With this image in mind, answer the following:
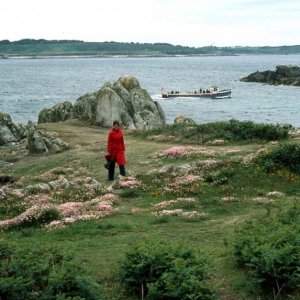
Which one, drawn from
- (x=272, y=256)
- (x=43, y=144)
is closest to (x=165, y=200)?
(x=272, y=256)

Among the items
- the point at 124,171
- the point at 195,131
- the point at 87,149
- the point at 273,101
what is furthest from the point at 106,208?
the point at 273,101

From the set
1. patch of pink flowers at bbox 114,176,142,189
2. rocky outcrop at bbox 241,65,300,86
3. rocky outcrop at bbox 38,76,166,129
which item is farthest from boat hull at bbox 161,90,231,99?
patch of pink flowers at bbox 114,176,142,189

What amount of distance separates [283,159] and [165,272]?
1693cm

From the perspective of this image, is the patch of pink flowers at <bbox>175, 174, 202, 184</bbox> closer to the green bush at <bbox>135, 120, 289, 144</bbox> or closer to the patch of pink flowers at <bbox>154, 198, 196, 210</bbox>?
the patch of pink flowers at <bbox>154, 198, 196, 210</bbox>

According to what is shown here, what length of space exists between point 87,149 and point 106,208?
16332mm

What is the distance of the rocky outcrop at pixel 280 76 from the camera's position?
162 meters

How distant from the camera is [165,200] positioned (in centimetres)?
2372

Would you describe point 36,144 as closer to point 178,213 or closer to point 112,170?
point 112,170

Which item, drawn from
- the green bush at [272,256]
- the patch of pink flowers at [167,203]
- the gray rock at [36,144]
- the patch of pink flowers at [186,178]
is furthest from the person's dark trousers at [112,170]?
the green bush at [272,256]

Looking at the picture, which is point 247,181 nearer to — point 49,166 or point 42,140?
point 49,166

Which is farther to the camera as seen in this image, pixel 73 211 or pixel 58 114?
pixel 58 114

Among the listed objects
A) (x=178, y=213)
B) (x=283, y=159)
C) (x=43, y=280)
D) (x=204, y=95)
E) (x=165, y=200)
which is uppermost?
(x=43, y=280)

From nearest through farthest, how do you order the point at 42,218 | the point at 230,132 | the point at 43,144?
the point at 42,218 → the point at 230,132 → the point at 43,144

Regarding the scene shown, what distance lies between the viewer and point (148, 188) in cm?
2583
